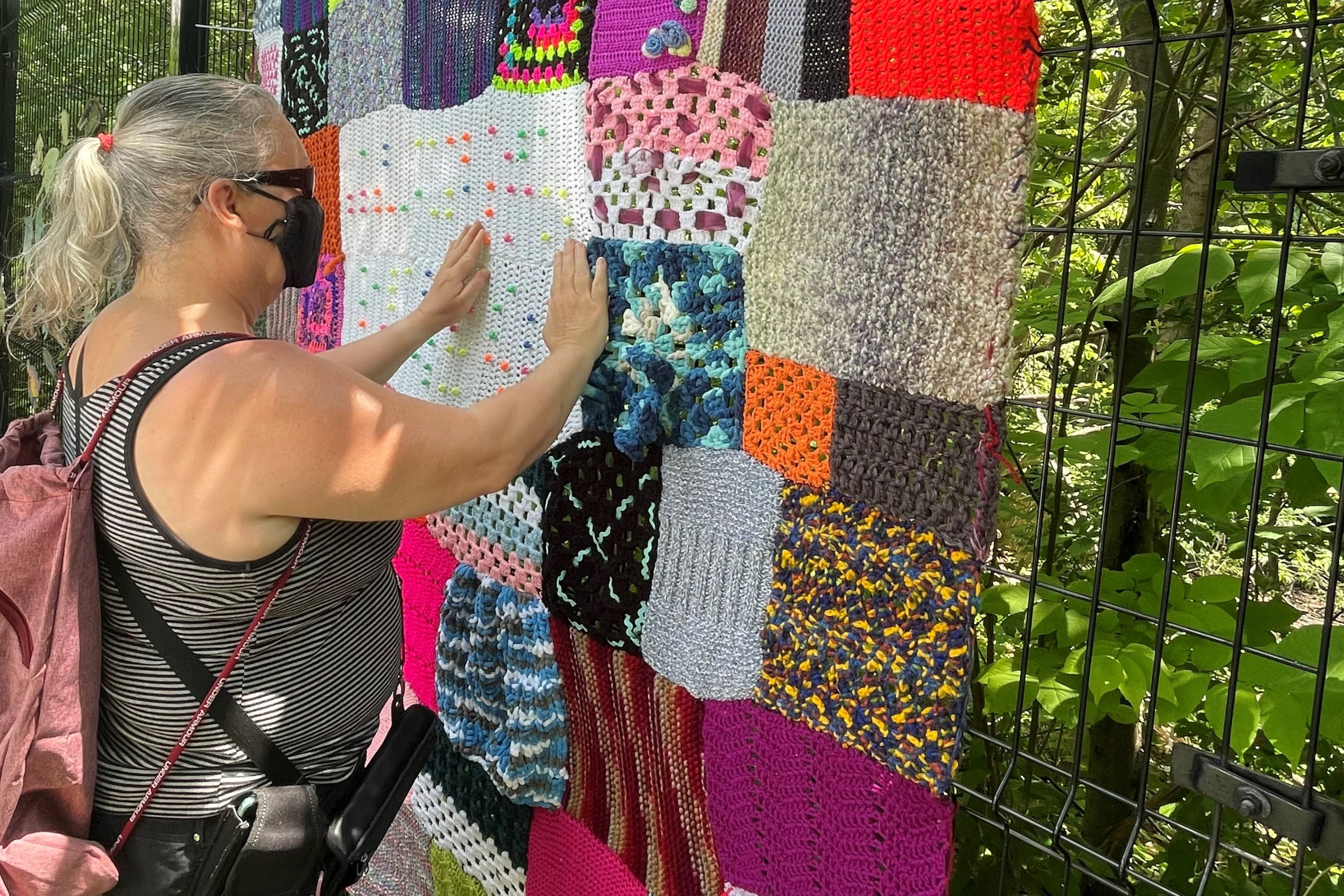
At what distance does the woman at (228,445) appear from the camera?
1.28 m

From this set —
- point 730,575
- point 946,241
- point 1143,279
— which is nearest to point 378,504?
point 730,575

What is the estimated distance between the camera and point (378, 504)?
1325 mm

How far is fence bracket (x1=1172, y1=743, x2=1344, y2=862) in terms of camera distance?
3.39 feet

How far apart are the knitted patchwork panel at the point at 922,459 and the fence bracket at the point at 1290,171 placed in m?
0.31

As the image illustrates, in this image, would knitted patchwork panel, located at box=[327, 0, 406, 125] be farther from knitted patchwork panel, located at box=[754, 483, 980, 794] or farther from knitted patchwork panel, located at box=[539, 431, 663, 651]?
knitted patchwork panel, located at box=[754, 483, 980, 794]

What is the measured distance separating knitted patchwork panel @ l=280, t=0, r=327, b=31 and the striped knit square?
127 centimetres

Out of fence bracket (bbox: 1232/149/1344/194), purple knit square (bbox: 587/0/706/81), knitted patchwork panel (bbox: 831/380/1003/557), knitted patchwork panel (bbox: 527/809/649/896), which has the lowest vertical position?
knitted patchwork panel (bbox: 527/809/649/896)

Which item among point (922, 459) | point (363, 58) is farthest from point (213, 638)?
point (363, 58)

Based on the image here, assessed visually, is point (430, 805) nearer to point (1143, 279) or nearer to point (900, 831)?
point (900, 831)

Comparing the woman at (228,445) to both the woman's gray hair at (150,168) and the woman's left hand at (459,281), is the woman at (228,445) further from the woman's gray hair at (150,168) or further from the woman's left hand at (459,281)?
the woman's left hand at (459,281)

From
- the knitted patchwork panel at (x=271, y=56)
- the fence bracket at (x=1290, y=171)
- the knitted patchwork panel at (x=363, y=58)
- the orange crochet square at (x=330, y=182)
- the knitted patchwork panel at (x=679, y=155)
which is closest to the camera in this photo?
the fence bracket at (x=1290, y=171)

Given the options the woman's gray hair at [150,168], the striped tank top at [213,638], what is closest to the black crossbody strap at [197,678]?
the striped tank top at [213,638]

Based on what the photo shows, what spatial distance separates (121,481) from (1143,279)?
1264 millimetres

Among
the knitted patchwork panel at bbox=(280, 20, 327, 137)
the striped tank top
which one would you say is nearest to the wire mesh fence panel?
the striped tank top
